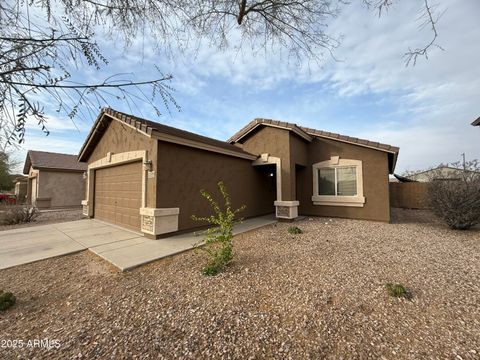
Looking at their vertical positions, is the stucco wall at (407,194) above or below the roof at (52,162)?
below

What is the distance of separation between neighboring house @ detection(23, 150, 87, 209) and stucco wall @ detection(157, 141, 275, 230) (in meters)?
13.8

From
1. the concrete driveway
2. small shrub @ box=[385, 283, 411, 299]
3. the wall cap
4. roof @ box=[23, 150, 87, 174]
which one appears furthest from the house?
roof @ box=[23, 150, 87, 174]

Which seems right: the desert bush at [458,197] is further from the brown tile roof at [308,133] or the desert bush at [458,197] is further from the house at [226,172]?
the brown tile roof at [308,133]

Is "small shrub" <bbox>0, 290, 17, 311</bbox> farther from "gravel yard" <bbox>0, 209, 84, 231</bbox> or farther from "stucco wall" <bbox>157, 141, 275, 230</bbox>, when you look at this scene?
"gravel yard" <bbox>0, 209, 84, 231</bbox>

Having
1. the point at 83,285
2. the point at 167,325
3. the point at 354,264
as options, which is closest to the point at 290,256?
the point at 354,264

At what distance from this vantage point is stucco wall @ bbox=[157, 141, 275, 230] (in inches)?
255

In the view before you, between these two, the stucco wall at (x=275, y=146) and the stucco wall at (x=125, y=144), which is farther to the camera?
the stucco wall at (x=275, y=146)

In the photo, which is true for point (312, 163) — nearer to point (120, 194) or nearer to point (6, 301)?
point (120, 194)

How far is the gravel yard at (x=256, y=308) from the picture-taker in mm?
2223

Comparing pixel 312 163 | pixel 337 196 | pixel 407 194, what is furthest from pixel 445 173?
pixel 407 194

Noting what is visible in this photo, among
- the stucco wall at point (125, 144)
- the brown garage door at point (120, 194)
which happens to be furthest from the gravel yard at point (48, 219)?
the stucco wall at point (125, 144)

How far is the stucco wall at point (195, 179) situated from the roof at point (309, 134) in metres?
1.75

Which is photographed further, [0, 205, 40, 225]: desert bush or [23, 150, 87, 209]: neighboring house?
[23, 150, 87, 209]: neighboring house

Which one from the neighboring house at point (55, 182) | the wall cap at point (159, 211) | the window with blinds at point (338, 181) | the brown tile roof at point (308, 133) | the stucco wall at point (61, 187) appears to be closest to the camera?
the wall cap at point (159, 211)
